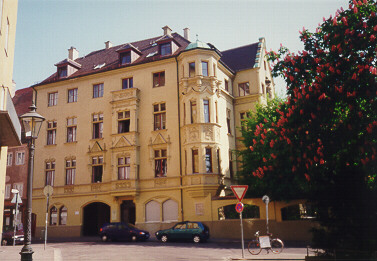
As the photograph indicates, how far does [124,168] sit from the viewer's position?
109 feet

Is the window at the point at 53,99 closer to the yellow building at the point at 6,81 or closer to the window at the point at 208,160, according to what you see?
the window at the point at 208,160

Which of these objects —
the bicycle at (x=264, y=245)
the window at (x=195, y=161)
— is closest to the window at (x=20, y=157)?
the window at (x=195, y=161)

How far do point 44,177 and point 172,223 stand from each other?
1344 centimetres

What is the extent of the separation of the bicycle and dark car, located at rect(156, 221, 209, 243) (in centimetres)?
618

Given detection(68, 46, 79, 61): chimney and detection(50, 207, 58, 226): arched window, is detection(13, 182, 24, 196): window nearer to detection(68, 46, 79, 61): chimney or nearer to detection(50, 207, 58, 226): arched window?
detection(50, 207, 58, 226): arched window

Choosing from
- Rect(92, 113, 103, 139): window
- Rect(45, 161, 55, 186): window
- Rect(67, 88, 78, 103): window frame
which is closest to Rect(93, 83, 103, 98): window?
Rect(92, 113, 103, 139): window

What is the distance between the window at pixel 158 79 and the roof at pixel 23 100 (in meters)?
19.7

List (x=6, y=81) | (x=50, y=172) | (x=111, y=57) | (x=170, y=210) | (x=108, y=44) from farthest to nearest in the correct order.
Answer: (x=108, y=44)
(x=111, y=57)
(x=50, y=172)
(x=170, y=210)
(x=6, y=81)

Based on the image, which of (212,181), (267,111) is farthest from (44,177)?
(267,111)

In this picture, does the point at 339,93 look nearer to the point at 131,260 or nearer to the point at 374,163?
the point at 374,163

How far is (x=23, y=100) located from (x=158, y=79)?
903 inches

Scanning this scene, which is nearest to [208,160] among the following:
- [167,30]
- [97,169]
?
[97,169]

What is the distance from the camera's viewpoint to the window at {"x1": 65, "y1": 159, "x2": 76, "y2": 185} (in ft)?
116

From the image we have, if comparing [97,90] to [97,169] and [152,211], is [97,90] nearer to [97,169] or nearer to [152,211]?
[97,169]
